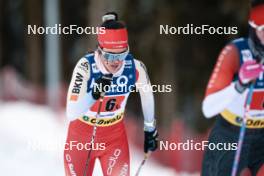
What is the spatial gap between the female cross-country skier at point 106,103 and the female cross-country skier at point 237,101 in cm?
22

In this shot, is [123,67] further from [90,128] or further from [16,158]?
[16,158]

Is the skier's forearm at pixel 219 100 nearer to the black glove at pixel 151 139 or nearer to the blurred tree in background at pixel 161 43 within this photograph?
the black glove at pixel 151 139

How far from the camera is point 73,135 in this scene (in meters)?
2.43

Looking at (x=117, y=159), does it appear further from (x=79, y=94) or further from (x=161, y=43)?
(x=161, y=43)

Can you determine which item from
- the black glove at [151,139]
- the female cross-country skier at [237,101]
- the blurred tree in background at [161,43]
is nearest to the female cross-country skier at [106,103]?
the black glove at [151,139]

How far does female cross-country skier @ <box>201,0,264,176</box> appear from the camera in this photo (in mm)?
2244

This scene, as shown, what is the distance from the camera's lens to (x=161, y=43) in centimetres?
541

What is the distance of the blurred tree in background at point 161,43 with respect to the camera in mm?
4098

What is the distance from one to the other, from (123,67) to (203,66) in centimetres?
232

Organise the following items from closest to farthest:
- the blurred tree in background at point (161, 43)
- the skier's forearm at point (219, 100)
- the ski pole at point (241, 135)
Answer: the skier's forearm at point (219, 100) < the ski pole at point (241, 135) < the blurred tree in background at point (161, 43)

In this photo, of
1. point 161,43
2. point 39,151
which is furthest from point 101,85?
point 161,43

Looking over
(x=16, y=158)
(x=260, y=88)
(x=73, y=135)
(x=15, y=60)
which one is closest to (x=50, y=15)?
(x=16, y=158)

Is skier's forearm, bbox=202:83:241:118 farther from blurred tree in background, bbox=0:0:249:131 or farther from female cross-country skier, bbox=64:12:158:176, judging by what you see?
blurred tree in background, bbox=0:0:249:131

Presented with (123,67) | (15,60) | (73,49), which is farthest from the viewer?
(15,60)
